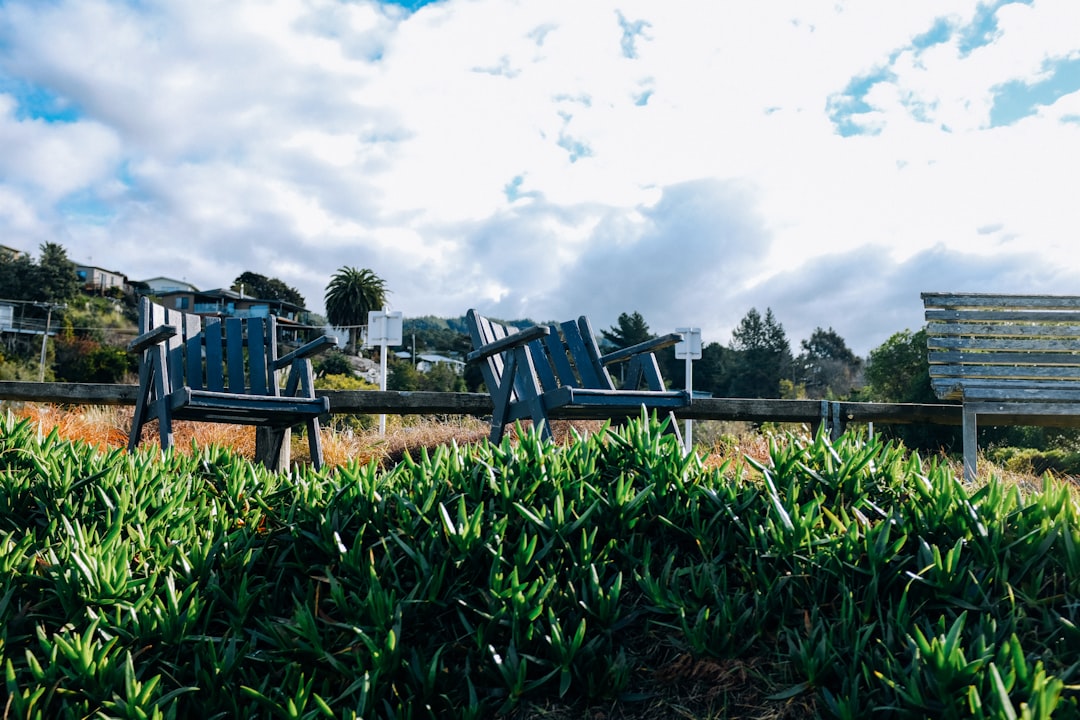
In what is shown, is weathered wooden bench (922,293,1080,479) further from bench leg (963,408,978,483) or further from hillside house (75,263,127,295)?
hillside house (75,263,127,295)

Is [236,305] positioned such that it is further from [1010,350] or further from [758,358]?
[1010,350]

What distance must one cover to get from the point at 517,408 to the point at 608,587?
7.00 ft

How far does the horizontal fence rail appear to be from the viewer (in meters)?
5.50

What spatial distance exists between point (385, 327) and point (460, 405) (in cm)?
592

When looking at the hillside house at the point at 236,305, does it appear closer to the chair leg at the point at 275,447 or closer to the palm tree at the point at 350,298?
the palm tree at the point at 350,298

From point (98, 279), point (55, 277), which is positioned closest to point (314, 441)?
point (55, 277)

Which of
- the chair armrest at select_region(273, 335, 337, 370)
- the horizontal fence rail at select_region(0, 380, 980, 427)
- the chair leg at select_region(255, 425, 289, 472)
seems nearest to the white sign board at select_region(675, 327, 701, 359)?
the horizontal fence rail at select_region(0, 380, 980, 427)

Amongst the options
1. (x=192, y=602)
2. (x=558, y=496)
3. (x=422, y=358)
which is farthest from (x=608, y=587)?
(x=422, y=358)

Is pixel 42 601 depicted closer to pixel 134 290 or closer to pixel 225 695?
pixel 225 695

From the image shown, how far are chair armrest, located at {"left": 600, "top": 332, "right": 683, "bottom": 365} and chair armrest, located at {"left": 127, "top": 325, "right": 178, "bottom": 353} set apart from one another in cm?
231

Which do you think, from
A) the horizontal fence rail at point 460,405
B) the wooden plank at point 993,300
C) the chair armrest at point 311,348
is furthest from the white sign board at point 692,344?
the chair armrest at point 311,348

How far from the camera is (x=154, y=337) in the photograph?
4109 millimetres

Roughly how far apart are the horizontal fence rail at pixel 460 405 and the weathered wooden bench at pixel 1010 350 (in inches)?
20.0

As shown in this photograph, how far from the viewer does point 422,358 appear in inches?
2419
